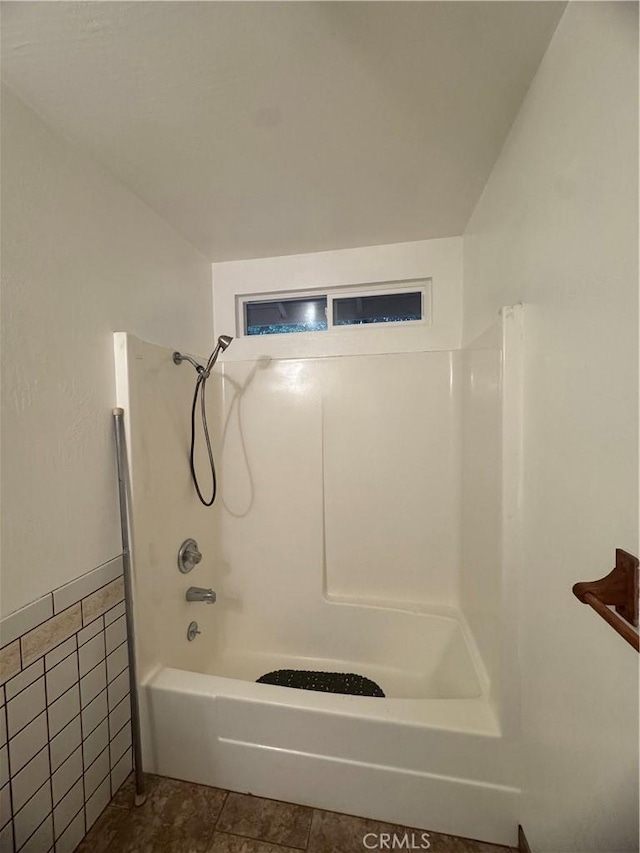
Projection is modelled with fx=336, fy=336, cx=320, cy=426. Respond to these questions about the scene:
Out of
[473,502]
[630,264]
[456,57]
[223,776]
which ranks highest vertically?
[456,57]

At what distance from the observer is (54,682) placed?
99 centimetres

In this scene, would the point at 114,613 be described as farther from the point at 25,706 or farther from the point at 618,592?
the point at 618,592

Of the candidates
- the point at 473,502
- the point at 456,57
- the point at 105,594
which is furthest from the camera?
the point at 473,502

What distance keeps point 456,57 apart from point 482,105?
195 mm

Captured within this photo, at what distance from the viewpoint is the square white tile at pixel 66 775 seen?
38.9 inches

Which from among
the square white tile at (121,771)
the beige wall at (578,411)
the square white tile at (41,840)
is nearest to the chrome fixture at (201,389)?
the square white tile at (121,771)

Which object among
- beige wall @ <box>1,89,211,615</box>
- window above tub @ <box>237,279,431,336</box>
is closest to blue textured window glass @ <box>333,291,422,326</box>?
window above tub @ <box>237,279,431,336</box>

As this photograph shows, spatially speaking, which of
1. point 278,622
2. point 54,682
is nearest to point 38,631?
point 54,682

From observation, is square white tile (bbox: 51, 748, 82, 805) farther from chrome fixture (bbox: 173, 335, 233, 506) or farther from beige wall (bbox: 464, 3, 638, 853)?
beige wall (bbox: 464, 3, 638, 853)

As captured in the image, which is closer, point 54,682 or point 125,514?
point 54,682

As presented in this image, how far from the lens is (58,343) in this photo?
3.38ft

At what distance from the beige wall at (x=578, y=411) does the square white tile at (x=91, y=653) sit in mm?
1375

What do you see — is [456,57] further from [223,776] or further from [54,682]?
[223,776]

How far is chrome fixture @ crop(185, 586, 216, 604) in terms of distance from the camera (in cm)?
159
